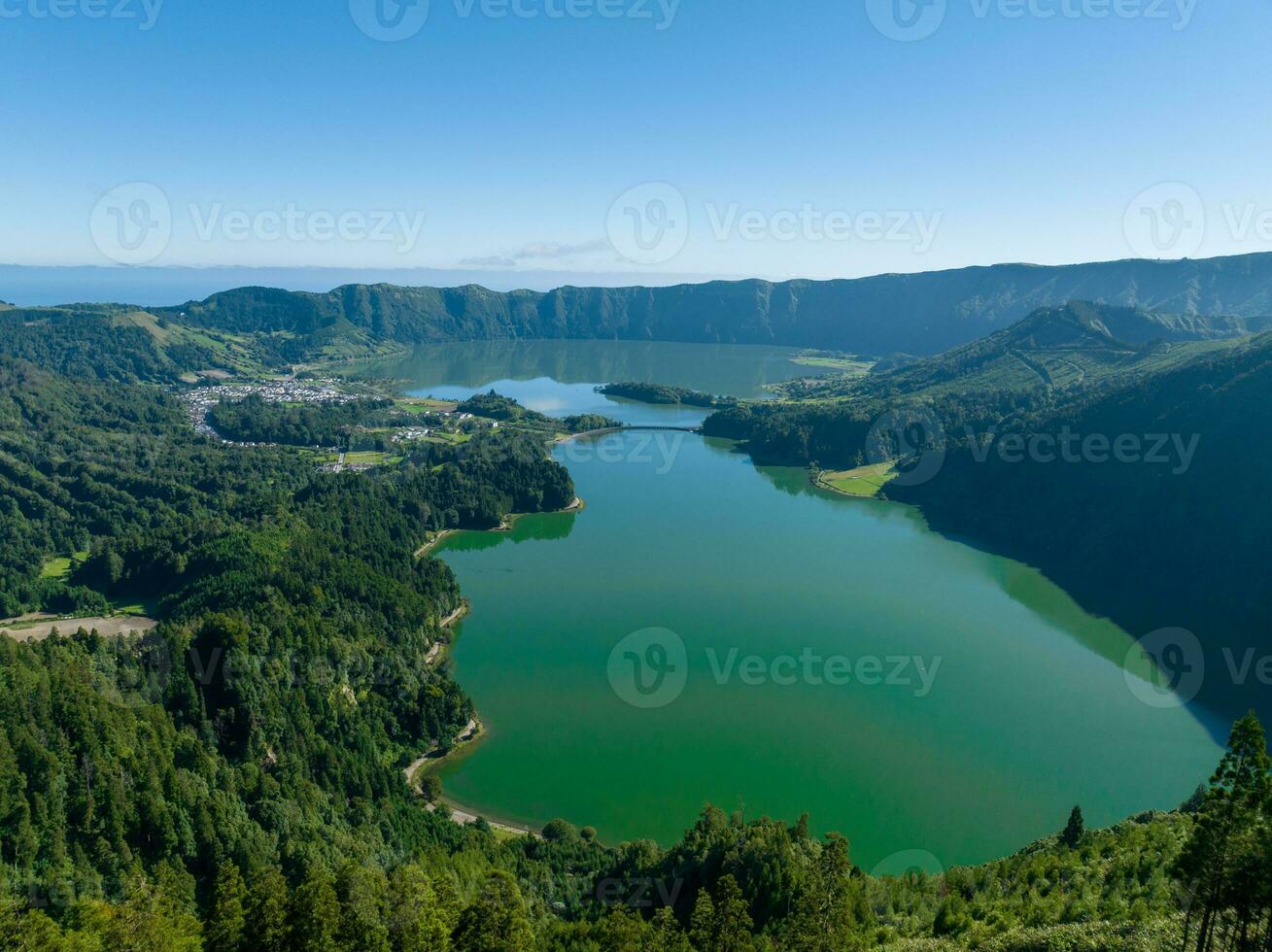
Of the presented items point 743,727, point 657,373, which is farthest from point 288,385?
point 743,727

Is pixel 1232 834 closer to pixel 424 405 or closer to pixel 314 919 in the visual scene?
pixel 314 919

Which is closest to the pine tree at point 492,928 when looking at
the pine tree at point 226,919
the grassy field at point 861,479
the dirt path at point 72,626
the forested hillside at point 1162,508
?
the pine tree at point 226,919

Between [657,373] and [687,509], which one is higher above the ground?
[657,373]

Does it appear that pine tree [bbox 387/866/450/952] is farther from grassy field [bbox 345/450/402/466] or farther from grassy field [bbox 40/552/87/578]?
grassy field [bbox 345/450/402/466]

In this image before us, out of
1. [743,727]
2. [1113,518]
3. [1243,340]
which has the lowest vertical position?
[743,727]

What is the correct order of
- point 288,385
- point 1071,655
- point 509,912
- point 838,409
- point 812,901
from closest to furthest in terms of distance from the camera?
point 509,912 < point 812,901 < point 1071,655 < point 838,409 < point 288,385

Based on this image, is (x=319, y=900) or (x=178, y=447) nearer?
(x=319, y=900)

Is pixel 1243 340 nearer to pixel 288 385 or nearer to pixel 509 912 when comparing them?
pixel 509 912
